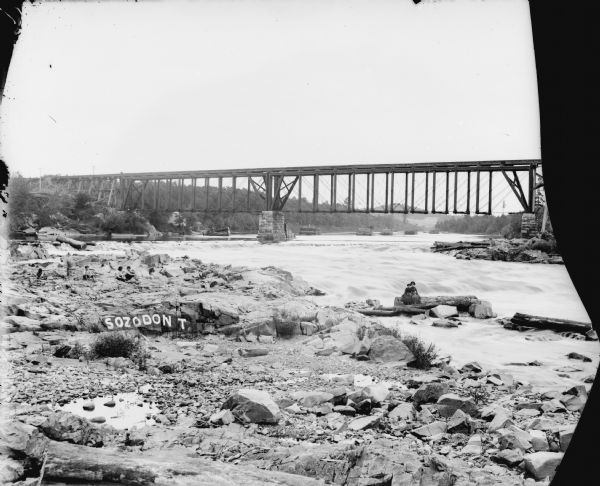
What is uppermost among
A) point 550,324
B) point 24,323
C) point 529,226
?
point 529,226

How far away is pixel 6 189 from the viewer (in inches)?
92.4

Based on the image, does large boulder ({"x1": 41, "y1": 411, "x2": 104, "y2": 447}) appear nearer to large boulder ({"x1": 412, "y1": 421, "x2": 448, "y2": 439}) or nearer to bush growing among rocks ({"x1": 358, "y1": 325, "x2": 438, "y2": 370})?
large boulder ({"x1": 412, "y1": 421, "x2": 448, "y2": 439})

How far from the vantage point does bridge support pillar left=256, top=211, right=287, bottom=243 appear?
143 ft

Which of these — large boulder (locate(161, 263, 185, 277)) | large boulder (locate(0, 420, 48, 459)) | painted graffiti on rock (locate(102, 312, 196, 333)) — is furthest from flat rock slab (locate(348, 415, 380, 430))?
large boulder (locate(161, 263, 185, 277))

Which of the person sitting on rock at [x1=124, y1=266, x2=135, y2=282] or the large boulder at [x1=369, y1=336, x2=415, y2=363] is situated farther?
the person sitting on rock at [x1=124, y1=266, x2=135, y2=282]

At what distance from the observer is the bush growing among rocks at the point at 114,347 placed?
6.86m

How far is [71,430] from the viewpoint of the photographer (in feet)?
12.4

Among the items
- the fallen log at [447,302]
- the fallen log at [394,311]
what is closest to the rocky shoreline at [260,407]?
the fallen log at [394,311]

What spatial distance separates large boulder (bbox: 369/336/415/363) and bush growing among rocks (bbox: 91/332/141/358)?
385cm

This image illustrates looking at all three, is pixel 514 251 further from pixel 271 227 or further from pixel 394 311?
pixel 271 227

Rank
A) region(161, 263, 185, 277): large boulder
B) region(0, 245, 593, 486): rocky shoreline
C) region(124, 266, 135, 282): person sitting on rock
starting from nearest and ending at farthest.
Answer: region(0, 245, 593, 486): rocky shoreline
region(124, 266, 135, 282): person sitting on rock
region(161, 263, 185, 277): large boulder

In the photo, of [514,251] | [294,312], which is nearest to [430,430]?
[294,312]

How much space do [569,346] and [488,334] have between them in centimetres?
172

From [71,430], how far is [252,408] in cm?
171
